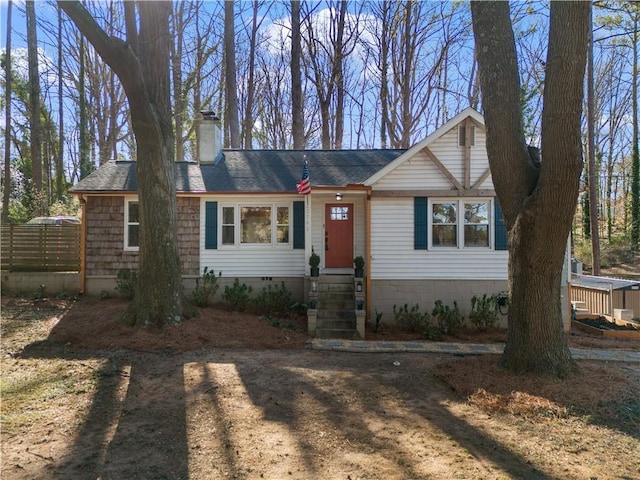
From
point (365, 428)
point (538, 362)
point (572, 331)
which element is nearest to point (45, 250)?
point (365, 428)

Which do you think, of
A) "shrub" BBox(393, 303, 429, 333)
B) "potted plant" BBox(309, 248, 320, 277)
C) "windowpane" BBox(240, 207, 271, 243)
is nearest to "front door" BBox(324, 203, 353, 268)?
"potted plant" BBox(309, 248, 320, 277)

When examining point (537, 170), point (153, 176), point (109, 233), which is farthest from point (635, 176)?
point (109, 233)

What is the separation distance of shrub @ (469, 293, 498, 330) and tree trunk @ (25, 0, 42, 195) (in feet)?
62.9

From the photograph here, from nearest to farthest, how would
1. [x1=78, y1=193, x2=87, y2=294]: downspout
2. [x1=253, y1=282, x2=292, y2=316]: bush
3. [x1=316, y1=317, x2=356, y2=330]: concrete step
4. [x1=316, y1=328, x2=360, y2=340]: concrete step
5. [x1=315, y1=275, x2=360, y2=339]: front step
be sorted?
1. [x1=316, y1=328, x2=360, y2=340]: concrete step
2. [x1=315, y1=275, x2=360, y2=339]: front step
3. [x1=316, y1=317, x2=356, y2=330]: concrete step
4. [x1=253, y1=282, x2=292, y2=316]: bush
5. [x1=78, y1=193, x2=87, y2=294]: downspout

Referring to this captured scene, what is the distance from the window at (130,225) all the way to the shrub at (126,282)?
70 centimetres

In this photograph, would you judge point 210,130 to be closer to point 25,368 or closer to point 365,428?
point 25,368

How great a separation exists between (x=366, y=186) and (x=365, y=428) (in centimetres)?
A: 681

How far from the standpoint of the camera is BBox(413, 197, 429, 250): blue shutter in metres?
10.3

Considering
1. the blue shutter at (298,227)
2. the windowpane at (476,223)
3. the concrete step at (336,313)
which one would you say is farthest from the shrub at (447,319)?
the blue shutter at (298,227)

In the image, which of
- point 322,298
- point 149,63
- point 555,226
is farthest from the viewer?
point 322,298

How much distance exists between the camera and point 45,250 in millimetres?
11727

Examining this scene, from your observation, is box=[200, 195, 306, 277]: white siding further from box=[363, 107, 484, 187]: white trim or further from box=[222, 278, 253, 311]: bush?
box=[363, 107, 484, 187]: white trim

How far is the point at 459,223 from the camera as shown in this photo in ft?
33.8

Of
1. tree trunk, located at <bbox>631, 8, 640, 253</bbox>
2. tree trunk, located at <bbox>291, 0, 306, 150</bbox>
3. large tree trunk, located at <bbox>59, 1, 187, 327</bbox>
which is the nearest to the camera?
large tree trunk, located at <bbox>59, 1, 187, 327</bbox>
